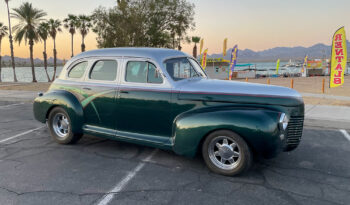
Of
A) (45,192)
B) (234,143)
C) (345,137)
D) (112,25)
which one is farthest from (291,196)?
(112,25)

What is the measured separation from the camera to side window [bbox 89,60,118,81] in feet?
15.3

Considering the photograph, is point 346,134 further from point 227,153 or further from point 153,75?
point 153,75

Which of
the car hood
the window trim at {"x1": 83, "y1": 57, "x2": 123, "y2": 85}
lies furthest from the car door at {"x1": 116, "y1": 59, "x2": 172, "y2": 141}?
the car hood

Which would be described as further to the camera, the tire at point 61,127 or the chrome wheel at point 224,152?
the tire at point 61,127

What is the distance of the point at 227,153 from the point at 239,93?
35.2 inches

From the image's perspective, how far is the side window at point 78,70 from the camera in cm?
509

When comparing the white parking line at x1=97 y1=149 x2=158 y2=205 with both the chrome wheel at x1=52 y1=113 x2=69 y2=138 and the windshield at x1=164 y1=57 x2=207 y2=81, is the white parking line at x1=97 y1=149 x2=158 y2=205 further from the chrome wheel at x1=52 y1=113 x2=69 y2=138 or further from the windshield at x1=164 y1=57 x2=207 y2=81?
the chrome wheel at x1=52 y1=113 x2=69 y2=138

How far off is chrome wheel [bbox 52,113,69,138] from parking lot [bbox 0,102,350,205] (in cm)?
27

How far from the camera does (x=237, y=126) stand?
3.56m

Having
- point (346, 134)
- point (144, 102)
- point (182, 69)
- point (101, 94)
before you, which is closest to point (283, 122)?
point (182, 69)

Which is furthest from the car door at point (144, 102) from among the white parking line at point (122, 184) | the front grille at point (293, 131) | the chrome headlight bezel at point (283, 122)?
the front grille at point (293, 131)

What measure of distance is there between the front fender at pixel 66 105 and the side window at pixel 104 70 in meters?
0.60

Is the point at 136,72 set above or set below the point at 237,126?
above

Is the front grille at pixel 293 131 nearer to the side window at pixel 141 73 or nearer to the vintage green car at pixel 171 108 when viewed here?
the vintage green car at pixel 171 108
